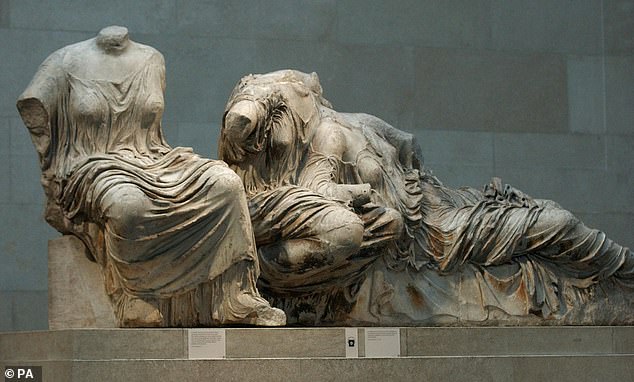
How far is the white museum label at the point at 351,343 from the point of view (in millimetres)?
8023

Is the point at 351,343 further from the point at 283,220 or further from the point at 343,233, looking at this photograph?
the point at 283,220

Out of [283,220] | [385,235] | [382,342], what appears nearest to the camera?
[382,342]

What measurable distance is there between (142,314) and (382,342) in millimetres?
1259

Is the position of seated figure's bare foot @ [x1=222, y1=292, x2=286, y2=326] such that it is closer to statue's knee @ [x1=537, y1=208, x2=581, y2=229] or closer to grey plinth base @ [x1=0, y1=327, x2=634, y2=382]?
grey plinth base @ [x1=0, y1=327, x2=634, y2=382]

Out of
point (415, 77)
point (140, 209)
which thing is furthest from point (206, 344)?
point (415, 77)

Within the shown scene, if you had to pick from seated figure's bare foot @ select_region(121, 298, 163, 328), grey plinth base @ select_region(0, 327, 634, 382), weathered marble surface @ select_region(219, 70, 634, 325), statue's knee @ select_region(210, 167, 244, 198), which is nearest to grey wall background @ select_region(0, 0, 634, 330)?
weathered marble surface @ select_region(219, 70, 634, 325)

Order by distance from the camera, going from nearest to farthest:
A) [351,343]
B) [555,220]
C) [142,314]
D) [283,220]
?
[142,314] < [351,343] < [283,220] < [555,220]

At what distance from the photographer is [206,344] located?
7758 millimetres

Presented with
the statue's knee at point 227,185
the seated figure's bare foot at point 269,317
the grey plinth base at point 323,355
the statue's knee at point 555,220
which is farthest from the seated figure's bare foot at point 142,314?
the statue's knee at point 555,220

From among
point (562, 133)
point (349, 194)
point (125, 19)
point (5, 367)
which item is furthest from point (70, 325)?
point (562, 133)

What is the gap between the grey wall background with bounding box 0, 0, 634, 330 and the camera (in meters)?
11.1

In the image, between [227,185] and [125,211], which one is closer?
[125,211]

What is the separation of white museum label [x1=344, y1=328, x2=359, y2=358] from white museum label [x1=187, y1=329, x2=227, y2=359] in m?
0.66

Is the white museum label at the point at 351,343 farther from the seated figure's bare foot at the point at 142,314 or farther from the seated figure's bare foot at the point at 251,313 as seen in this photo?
the seated figure's bare foot at the point at 142,314
